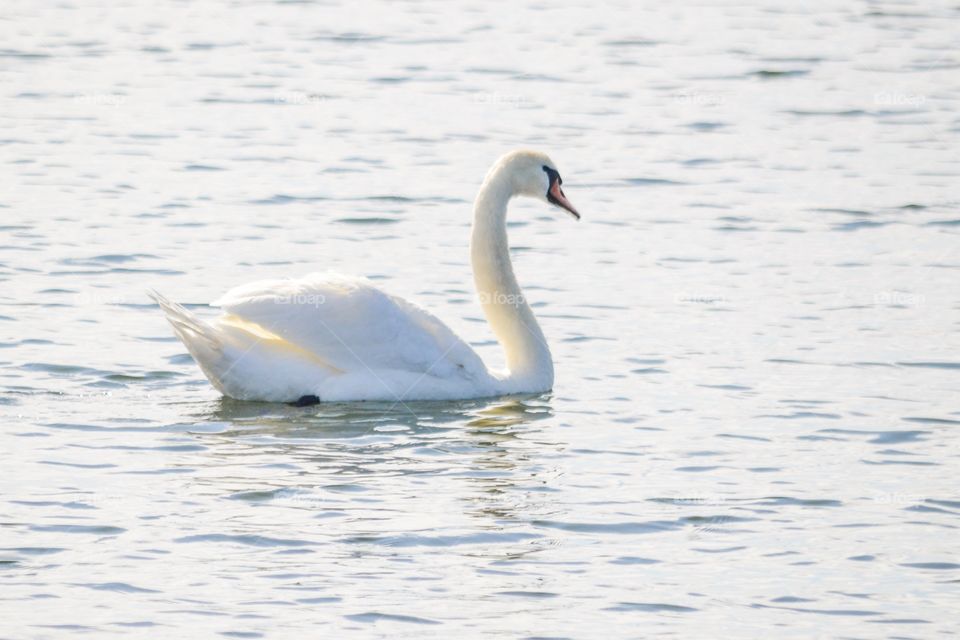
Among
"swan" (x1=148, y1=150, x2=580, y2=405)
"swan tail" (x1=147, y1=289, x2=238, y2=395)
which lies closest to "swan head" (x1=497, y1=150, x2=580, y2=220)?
"swan" (x1=148, y1=150, x2=580, y2=405)

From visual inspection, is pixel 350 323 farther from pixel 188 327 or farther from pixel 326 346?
pixel 188 327

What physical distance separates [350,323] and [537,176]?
169 centimetres

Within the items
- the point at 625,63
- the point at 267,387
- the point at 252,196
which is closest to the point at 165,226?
the point at 252,196

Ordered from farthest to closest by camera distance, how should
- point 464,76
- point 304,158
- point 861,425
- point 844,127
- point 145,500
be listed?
1. point 464,76
2. point 844,127
3. point 304,158
4. point 861,425
5. point 145,500

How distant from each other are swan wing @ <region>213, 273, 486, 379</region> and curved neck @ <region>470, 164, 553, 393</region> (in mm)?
584

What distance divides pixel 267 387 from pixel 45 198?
6.08 metres

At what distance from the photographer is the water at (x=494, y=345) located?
26.7ft

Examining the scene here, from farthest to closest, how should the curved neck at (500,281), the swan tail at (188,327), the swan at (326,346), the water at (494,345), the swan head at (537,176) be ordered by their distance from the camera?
the swan head at (537,176), the curved neck at (500,281), the swan at (326,346), the swan tail at (188,327), the water at (494,345)

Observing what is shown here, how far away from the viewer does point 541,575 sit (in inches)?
324

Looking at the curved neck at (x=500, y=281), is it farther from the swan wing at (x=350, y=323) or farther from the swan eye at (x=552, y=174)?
the swan wing at (x=350, y=323)

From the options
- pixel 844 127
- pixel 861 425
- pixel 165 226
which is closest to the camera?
pixel 861 425

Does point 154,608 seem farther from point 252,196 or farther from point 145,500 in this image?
point 252,196

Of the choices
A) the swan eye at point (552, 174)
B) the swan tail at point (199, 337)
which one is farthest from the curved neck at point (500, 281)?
the swan tail at point (199, 337)

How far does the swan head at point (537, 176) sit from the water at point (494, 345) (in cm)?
104
